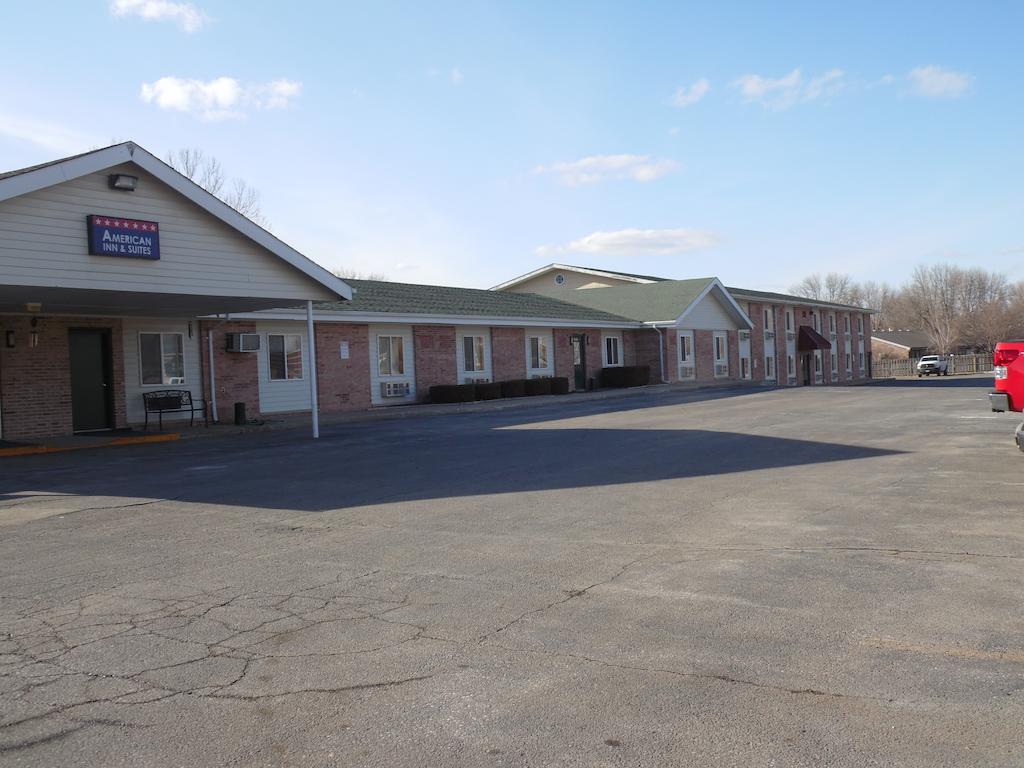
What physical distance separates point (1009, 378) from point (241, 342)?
17253mm

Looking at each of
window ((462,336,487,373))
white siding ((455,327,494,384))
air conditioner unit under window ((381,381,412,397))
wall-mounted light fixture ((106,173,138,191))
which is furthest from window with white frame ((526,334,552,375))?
wall-mounted light fixture ((106,173,138,191))

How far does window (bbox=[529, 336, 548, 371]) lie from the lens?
1324 inches

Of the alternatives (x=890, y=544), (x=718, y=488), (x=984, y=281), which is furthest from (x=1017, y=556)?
(x=984, y=281)

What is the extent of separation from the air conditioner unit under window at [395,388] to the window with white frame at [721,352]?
20.8m

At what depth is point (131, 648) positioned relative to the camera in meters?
4.87

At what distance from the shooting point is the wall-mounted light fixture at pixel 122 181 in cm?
1521

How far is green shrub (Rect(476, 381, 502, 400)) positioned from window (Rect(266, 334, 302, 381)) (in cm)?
669

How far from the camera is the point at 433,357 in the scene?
2878cm

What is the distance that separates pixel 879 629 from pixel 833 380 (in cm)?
5986

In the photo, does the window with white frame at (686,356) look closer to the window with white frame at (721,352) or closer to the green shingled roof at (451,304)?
the window with white frame at (721,352)

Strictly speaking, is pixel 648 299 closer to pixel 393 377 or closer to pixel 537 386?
pixel 537 386

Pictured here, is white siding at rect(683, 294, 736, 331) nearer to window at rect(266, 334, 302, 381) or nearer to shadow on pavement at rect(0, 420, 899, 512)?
window at rect(266, 334, 302, 381)

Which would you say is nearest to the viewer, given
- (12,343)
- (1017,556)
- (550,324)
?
(1017,556)

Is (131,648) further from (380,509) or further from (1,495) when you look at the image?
(1,495)
